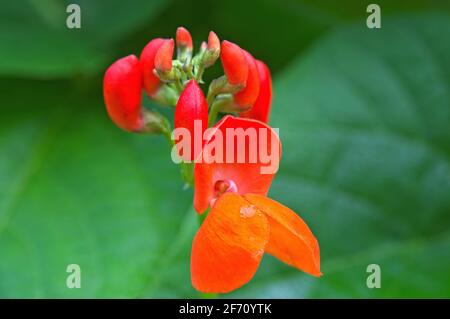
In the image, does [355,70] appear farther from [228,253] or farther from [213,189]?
[228,253]

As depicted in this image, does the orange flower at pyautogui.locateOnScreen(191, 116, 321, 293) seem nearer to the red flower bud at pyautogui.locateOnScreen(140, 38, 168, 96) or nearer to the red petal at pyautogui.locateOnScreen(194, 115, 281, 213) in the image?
the red petal at pyautogui.locateOnScreen(194, 115, 281, 213)

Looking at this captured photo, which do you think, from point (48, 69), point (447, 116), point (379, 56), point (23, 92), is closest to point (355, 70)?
point (379, 56)

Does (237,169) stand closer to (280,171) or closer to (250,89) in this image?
(250,89)

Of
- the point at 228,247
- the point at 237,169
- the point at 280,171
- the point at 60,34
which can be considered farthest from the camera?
the point at 60,34

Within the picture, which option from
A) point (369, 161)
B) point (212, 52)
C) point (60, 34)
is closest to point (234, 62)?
point (212, 52)

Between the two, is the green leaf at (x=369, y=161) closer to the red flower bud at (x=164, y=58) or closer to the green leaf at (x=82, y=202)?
the green leaf at (x=82, y=202)

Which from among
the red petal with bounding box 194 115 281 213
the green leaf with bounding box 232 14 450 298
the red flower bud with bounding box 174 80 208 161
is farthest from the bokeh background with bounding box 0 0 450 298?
the red flower bud with bounding box 174 80 208 161
